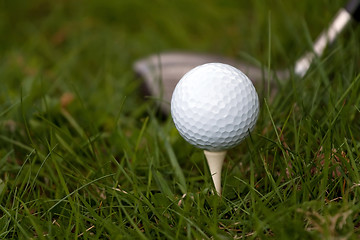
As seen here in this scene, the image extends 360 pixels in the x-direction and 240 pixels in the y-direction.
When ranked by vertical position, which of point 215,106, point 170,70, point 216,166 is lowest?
point 170,70

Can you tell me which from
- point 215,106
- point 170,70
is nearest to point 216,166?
point 215,106

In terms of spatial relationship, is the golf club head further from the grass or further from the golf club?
the grass

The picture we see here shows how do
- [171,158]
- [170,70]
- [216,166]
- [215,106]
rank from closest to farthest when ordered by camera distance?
[215,106] < [216,166] < [171,158] < [170,70]

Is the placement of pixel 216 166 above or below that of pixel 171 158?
above

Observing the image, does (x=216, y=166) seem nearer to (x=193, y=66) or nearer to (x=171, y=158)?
(x=171, y=158)

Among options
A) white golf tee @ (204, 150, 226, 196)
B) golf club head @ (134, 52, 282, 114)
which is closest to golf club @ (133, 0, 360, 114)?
golf club head @ (134, 52, 282, 114)

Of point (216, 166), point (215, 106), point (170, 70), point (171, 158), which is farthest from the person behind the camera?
point (170, 70)

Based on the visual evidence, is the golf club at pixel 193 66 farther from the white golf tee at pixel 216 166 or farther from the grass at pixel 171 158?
the white golf tee at pixel 216 166
